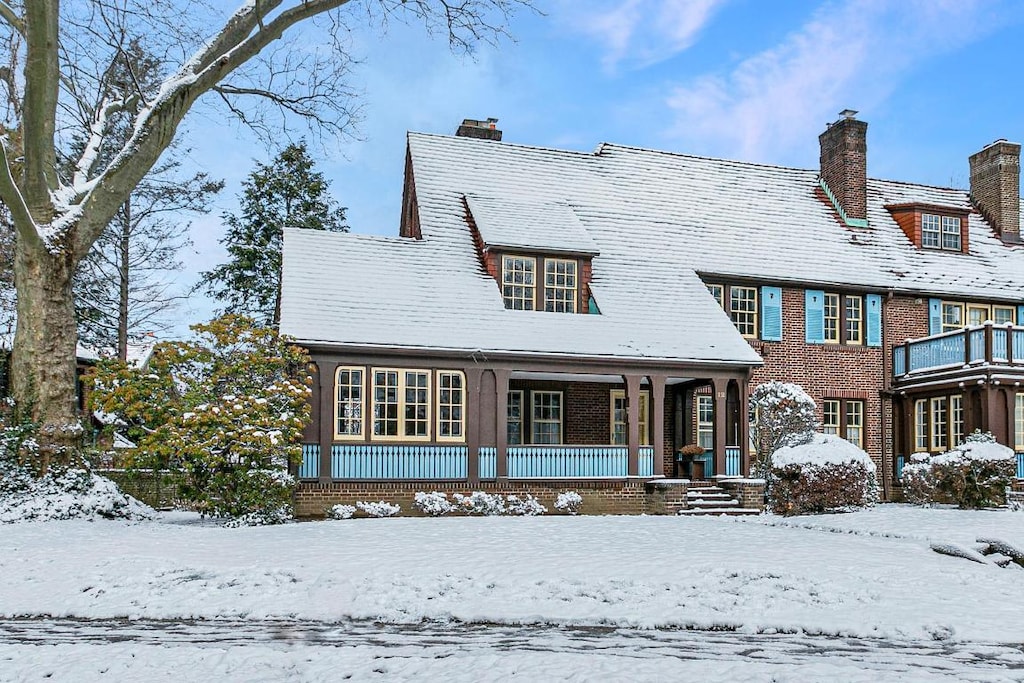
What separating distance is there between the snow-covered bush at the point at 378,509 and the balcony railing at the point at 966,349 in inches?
515

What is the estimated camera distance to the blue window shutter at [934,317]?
83.0 feet

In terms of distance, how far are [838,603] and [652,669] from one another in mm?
3864

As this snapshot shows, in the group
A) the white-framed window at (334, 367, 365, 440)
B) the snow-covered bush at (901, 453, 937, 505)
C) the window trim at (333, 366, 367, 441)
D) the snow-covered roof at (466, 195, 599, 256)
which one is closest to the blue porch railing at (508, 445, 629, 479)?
the window trim at (333, 366, 367, 441)

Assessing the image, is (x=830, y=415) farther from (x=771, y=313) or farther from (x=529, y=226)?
(x=529, y=226)

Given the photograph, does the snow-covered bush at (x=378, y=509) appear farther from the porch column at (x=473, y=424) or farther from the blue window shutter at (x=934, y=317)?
the blue window shutter at (x=934, y=317)

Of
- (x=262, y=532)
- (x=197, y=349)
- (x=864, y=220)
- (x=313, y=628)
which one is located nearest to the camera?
(x=313, y=628)

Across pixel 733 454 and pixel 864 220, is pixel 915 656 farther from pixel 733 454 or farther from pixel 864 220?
pixel 864 220

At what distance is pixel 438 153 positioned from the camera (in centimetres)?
2558

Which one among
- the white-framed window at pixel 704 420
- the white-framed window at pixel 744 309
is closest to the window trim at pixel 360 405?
the white-framed window at pixel 704 420

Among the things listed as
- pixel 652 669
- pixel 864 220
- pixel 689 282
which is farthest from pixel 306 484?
pixel 864 220

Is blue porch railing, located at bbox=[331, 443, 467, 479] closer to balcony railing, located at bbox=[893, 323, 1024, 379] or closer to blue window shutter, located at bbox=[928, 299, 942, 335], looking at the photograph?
balcony railing, located at bbox=[893, 323, 1024, 379]

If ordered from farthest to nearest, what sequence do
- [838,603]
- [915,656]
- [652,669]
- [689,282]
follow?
[689,282] < [838,603] < [915,656] < [652,669]

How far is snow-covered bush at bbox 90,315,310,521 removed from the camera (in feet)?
53.4

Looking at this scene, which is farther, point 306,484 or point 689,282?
point 689,282
